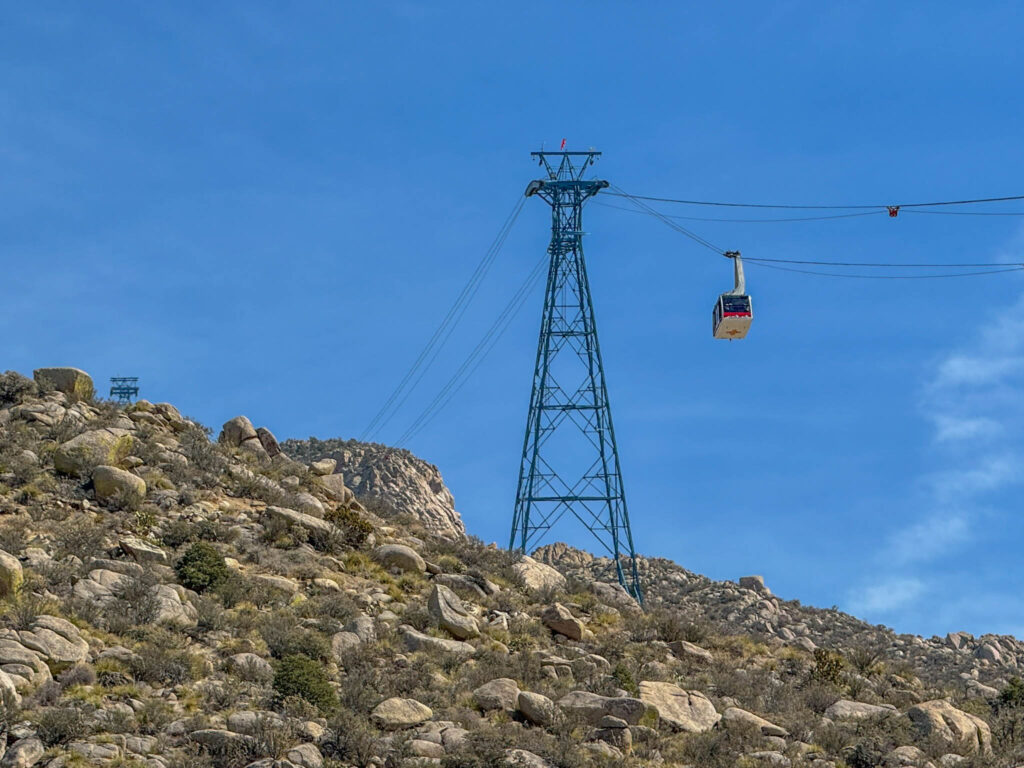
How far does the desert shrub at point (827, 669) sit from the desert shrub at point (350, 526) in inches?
461

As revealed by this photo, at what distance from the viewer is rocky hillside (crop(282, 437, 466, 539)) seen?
226 feet

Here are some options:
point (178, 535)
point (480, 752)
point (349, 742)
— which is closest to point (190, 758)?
point (349, 742)

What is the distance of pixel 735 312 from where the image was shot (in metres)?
35.3

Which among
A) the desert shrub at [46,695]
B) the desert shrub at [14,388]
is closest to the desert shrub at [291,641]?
the desert shrub at [46,695]

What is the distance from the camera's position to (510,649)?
97.3 ft

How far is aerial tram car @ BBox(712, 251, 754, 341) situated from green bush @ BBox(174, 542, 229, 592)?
1460 cm

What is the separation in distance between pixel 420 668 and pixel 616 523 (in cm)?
2323

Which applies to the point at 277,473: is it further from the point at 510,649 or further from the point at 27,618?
the point at 27,618

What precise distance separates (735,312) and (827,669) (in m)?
9.50

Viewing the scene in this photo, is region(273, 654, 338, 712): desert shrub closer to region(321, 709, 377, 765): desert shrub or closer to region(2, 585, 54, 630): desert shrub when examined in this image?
region(321, 709, 377, 765): desert shrub

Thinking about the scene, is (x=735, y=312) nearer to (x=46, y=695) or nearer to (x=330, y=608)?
(x=330, y=608)

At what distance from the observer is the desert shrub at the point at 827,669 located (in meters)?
31.9

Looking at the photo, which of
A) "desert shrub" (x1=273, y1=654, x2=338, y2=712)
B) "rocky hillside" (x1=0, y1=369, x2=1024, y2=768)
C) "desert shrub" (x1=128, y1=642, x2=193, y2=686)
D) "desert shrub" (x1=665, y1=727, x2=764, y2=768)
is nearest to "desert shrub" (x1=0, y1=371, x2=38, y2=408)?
"rocky hillside" (x1=0, y1=369, x2=1024, y2=768)

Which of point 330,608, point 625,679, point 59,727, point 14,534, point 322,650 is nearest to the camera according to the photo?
point 59,727
